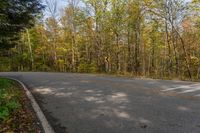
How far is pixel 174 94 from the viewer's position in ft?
30.3

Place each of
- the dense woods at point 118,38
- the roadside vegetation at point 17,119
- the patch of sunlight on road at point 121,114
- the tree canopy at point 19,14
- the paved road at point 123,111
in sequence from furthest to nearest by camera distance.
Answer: the dense woods at point 118,38, the tree canopy at point 19,14, the patch of sunlight on road at point 121,114, the roadside vegetation at point 17,119, the paved road at point 123,111

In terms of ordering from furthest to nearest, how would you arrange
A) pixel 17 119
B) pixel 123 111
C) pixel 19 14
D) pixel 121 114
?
pixel 19 14
pixel 123 111
pixel 121 114
pixel 17 119

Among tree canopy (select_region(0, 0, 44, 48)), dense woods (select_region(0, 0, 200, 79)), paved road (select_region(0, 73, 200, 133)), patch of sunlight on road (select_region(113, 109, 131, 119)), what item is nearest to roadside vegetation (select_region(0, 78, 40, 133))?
paved road (select_region(0, 73, 200, 133))

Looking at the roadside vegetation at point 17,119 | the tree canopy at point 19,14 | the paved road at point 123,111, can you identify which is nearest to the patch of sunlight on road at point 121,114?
the paved road at point 123,111

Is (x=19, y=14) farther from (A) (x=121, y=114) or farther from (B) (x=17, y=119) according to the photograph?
(A) (x=121, y=114)

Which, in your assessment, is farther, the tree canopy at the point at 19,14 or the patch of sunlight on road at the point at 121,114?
the tree canopy at the point at 19,14

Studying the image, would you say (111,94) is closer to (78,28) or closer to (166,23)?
(166,23)

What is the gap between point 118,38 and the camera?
3091 cm

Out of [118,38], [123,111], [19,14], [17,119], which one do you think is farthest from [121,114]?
[118,38]

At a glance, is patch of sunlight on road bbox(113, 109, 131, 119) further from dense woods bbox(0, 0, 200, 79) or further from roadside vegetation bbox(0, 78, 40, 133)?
dense woods bbox(0, 0, 200, 79)

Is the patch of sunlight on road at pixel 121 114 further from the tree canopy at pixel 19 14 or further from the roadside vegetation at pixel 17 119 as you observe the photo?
the tree canopy at pixel 19 14

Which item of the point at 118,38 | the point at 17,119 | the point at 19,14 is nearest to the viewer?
the point at 17,119

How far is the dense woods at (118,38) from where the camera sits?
2432 centimetres

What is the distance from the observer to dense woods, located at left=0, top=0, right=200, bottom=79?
79.8 feet
